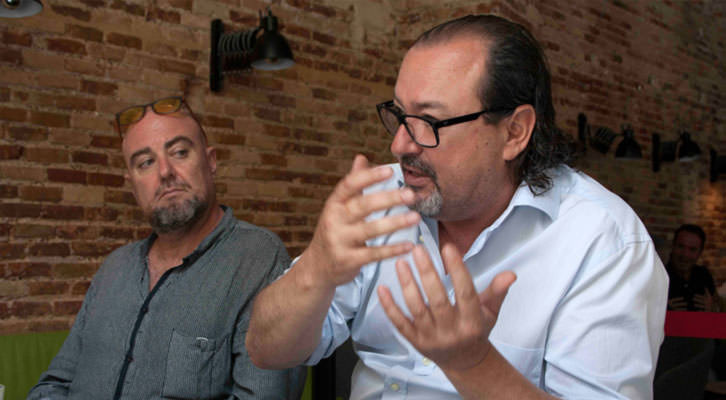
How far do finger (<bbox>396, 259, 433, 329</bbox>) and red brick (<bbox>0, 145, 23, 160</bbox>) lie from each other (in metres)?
2.30

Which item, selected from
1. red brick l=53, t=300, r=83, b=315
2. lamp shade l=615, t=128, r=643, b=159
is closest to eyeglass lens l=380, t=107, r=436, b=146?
red brick l=53, t=300, r=83, b=315

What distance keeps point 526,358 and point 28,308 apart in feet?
7.31

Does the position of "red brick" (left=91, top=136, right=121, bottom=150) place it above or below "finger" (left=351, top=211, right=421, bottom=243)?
above

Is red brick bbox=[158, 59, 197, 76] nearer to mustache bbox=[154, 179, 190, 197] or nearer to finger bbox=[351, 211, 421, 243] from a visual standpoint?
mustache bbox=[154, 179, 190, 197]

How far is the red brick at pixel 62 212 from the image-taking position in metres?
2.66

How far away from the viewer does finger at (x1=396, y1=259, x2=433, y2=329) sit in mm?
819

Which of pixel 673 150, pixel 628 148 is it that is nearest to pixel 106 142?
pixel 628 148

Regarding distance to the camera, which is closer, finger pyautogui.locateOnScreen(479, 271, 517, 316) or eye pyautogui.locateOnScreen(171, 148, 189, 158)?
finger pyautogui.locateOnScreen(479, 271, 517, 316)

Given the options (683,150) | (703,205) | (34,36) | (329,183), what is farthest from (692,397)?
(703,205)

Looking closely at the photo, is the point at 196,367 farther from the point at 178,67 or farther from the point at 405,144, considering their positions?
the point at 178,67

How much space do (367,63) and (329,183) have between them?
2.70 ft

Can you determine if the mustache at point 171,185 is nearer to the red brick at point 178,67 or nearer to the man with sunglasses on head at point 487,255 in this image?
the man with sunglasses on head at point 487,255

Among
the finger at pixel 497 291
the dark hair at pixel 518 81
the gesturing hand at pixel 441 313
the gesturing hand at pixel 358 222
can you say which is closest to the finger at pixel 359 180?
the gesturing hand at pixel 358 222

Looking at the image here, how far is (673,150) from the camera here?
5730 mm
